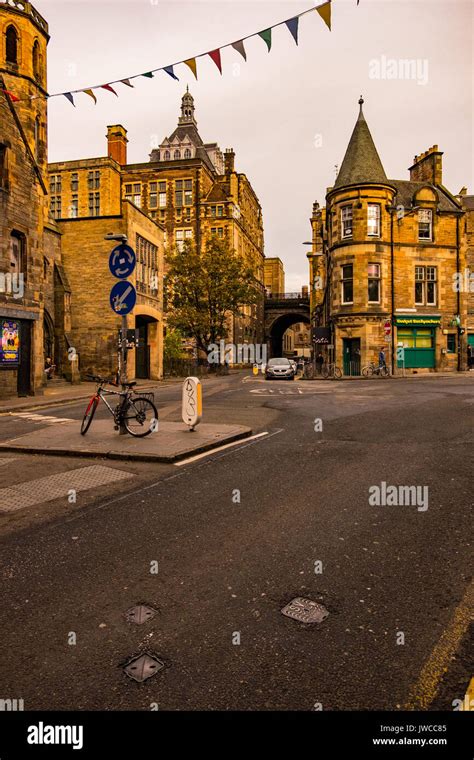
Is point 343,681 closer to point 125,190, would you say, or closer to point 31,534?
point 31,534

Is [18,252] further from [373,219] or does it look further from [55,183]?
[55,183]

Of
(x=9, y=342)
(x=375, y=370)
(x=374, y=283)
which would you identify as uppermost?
(x=374, y=283)

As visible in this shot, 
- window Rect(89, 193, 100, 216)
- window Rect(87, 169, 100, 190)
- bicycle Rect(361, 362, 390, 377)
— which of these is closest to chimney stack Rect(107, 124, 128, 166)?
window Rect(87, 169, 100, 190)

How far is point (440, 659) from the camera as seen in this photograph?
8.55ft

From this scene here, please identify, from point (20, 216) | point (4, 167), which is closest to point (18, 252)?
point (20, 216)

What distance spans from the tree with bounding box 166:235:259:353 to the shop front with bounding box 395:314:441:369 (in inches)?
502

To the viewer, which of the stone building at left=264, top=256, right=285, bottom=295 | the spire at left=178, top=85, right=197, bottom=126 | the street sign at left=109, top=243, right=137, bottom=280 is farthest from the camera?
the stone building at left=264, top=256, right=285, bottom=295

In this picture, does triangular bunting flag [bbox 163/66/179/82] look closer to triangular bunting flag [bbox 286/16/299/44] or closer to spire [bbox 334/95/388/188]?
triangular bunting flag [bbox 286/16/299/44]

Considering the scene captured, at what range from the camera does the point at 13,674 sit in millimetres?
2520

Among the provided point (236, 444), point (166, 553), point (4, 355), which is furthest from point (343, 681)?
point (4, 355)

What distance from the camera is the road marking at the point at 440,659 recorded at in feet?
7.61

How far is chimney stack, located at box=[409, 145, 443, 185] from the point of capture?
131 ft

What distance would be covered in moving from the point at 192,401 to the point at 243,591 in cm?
629
